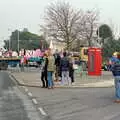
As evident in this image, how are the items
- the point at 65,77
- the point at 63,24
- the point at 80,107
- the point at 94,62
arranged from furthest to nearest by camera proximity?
the point at 63,24
the point at 94,62
the point at 65,77
the point at 80,107

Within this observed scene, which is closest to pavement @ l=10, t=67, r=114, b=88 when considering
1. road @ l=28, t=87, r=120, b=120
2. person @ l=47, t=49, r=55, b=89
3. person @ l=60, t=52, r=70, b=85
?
person @ l=60, t=52, r=70, b=85

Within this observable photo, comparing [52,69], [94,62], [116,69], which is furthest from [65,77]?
[94,62]

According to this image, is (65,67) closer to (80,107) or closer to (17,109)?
(80,107)

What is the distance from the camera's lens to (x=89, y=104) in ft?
57.5

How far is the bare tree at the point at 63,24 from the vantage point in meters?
68.1

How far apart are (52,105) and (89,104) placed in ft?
4.21

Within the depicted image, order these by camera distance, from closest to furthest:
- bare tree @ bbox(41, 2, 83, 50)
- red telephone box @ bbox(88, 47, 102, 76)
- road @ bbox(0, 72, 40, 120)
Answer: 1. road @ bbox(0, 72, 40, 120)
2. red telephone box @ bbox(88, 47, 102, 76)
3. bare tree @ bbox(41, 2, 83, 50)

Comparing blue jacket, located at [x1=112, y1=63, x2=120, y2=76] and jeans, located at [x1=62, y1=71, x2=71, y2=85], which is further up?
blue jacket, located at [x1=112, y1=63, x2=120, y2=76]

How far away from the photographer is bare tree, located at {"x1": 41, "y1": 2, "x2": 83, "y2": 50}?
68062 mm

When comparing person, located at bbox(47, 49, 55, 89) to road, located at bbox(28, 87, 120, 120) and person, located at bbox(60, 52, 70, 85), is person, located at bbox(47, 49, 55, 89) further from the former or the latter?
road, located at bbox(28, 87, 120, 120)

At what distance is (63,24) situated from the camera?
68312 mm

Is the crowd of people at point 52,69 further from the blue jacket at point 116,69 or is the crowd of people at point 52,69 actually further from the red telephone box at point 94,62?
the red telephone box at point 94,62

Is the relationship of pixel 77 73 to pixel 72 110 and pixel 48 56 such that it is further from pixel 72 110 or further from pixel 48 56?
pixel 72 110

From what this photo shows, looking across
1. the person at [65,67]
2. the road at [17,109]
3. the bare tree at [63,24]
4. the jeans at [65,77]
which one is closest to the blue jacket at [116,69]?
the road at [17,109]
